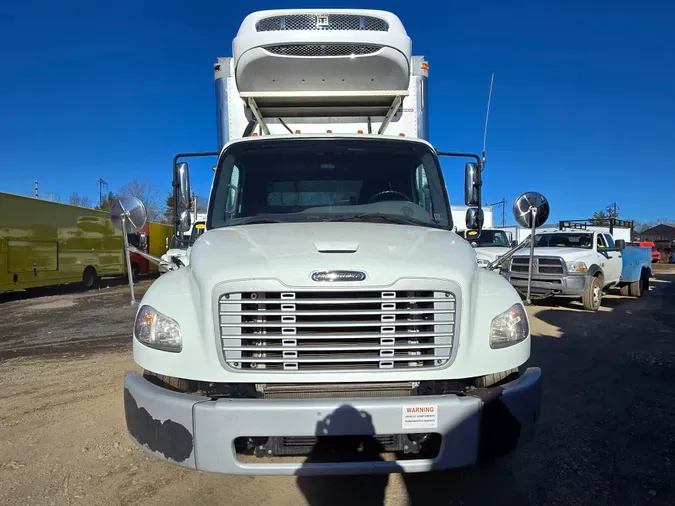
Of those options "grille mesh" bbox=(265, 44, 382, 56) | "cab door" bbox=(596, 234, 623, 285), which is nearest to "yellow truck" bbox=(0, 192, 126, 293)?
"grille mesh" bbox=(265, 44, 382, 56)

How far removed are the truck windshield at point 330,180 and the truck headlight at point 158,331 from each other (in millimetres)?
1211

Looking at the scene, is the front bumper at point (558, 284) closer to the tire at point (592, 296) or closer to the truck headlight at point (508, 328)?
the tire at point (592, 296)

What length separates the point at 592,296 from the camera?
37.9ft

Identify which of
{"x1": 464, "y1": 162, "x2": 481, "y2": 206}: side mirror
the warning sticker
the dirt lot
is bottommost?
the dirt lot

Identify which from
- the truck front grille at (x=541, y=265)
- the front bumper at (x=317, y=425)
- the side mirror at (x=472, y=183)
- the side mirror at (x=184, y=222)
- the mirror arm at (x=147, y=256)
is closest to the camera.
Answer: the front bumper at (x=317, y=425)

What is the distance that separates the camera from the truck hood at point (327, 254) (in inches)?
108

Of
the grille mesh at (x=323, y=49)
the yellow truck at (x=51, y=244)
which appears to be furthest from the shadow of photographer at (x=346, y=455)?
the yellow truck at (x=51, y=244)

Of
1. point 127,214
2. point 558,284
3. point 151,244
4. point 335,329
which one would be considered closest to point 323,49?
point 127,214

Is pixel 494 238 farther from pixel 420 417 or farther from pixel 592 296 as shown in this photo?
pixel 420 417

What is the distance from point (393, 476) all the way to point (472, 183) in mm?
2764

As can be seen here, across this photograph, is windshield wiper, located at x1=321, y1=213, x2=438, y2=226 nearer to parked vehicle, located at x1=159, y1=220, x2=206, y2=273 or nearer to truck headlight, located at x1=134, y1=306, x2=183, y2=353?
parked vehicle, located at x1=159, y1=220, x2=206, y2=273

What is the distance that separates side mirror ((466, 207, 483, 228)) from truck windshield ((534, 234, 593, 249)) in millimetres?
9223

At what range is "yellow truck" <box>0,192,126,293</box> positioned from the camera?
14.9 meters

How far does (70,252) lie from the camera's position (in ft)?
59.7
